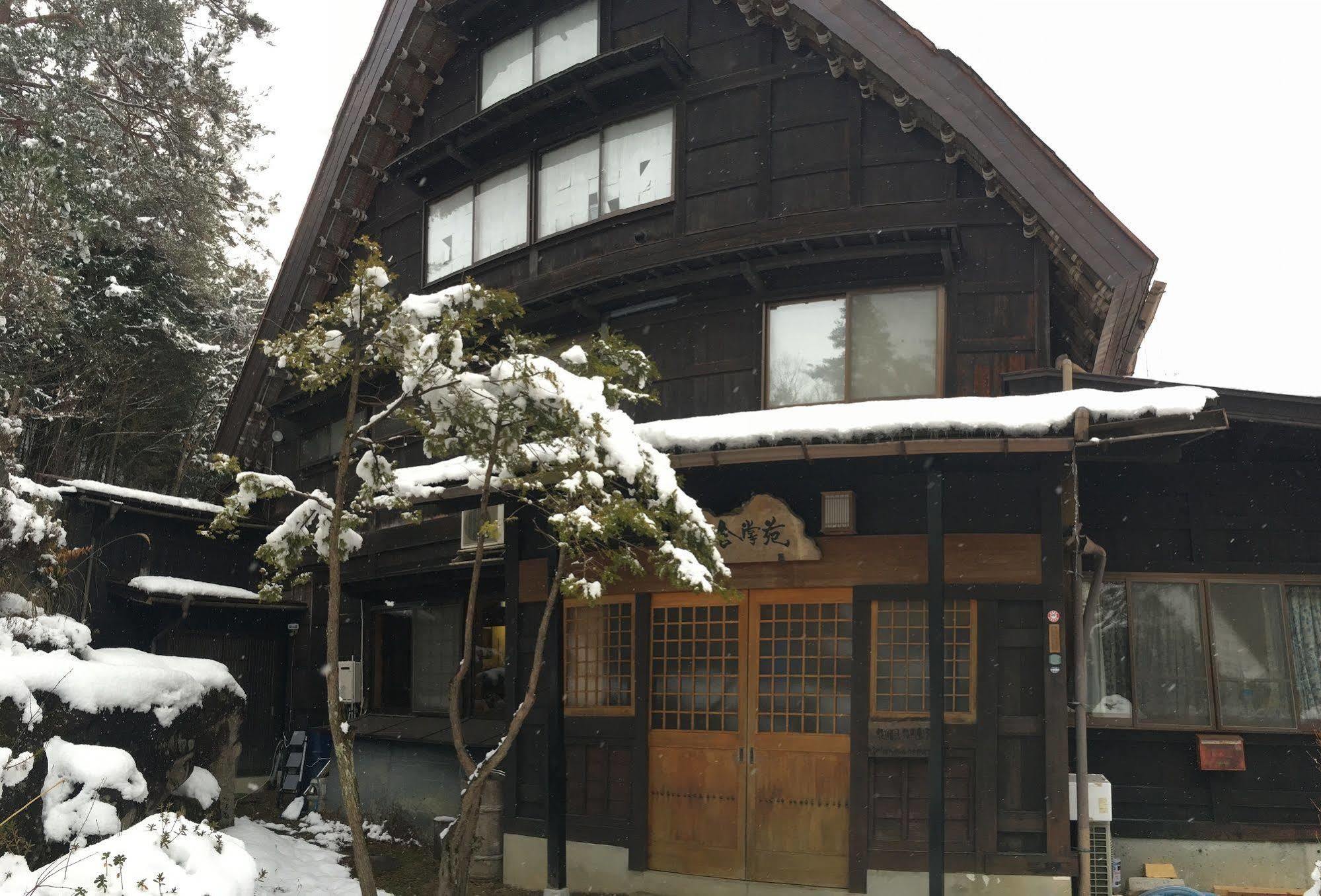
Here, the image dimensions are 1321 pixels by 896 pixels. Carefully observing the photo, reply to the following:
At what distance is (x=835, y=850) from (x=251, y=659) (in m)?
13.8

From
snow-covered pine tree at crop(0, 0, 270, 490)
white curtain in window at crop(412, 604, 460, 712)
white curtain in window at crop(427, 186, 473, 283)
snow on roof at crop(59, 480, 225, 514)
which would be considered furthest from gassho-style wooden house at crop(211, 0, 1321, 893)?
snow on roof at crop(59, 480, 225, 514)

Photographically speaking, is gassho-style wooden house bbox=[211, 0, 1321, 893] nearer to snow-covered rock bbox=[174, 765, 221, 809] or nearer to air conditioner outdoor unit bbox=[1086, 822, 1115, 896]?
air conditioner outdoor unit bbox=[1086, 822, 1115, 896]

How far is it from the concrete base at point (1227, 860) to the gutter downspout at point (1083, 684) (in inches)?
42.1

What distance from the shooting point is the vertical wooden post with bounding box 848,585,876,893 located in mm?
9891

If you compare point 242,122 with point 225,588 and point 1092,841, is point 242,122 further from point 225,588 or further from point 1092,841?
point 1092,841

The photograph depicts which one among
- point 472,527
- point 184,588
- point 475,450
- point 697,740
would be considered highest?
point 475,450

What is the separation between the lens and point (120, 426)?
81.4 ft

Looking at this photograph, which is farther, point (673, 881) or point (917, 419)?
point (673, 881)

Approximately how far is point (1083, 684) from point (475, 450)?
5.86m

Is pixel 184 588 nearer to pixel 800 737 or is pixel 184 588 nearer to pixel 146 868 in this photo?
pixel 146 868

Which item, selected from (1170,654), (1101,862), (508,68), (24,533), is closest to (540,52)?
(508,68)

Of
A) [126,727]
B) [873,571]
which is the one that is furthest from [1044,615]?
[126,727]

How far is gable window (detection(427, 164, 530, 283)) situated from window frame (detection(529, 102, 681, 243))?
0.76ft

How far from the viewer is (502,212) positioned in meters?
15.3
